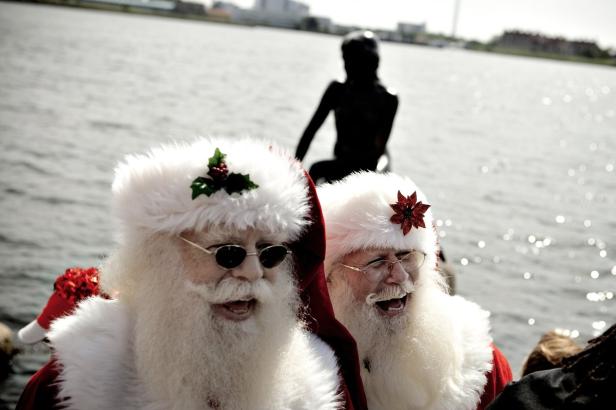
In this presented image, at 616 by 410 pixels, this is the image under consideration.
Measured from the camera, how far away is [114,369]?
278 centimetres

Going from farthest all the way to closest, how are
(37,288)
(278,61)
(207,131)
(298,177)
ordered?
1. (278,61)
2. (207,131)
3. (37,288)
4. (298,177)

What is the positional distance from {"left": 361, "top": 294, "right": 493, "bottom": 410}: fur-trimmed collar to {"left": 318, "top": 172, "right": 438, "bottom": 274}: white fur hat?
342 mm

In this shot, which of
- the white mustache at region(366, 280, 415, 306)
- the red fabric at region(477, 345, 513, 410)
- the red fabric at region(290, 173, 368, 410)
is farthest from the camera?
the red fabric at region(477, 345, 513, 410)

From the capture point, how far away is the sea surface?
35.3 feet

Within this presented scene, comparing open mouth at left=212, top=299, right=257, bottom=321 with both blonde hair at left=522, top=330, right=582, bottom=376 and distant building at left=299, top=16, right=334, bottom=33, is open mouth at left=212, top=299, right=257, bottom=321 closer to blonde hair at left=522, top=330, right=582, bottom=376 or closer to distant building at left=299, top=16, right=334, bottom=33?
blonde hair at left=522, top=330, right=582, bottom=376

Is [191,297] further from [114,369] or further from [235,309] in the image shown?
[114,369]

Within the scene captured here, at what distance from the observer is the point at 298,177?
298cm

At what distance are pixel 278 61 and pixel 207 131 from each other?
39.2 m

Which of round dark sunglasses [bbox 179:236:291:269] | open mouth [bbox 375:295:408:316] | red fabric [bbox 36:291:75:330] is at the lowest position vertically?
red fabric [bbox 36:291:75:330]

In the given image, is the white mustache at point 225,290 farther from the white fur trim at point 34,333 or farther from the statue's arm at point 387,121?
the statue's arm at point 387,121

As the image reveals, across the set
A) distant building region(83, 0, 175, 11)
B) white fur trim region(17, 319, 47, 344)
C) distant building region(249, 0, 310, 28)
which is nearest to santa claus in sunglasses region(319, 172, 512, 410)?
white fur trim region(17, 319, 47, 344)

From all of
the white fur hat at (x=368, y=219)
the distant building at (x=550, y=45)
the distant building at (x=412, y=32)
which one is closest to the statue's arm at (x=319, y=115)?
the white fur hat at (x=368, y=219)

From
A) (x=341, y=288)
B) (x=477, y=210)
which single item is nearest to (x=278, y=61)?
(x=477, y=210)

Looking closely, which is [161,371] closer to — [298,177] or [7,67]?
[298,177]
